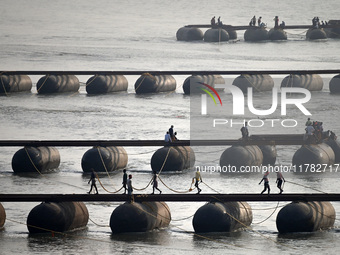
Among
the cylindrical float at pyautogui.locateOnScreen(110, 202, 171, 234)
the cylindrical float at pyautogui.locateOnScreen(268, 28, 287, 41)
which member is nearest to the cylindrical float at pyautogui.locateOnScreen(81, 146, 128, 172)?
the cylindrical float at pyautogui.locateOnScreen(110, 202, 171, 234)

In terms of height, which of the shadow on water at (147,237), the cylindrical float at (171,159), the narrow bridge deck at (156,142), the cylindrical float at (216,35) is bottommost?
the shadow on water at (147,237)

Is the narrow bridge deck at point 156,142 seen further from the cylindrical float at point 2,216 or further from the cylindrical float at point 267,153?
the cylindrical float at point 2,216

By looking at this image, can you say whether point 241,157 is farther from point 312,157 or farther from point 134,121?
point 134,121

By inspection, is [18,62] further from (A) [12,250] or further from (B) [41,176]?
(A) [12,250]

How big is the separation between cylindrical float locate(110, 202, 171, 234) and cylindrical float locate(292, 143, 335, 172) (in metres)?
17.9

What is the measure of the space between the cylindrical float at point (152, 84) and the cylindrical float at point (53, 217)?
4914 cm

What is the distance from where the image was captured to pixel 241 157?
61594mm

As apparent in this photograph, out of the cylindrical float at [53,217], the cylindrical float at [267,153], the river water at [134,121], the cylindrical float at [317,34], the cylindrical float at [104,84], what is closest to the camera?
the river water at [134,121]

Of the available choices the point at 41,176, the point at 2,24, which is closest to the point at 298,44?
the point at 2,24

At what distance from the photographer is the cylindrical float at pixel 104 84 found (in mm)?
95688

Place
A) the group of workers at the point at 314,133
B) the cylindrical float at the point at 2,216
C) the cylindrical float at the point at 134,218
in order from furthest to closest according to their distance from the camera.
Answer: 1. the group of workers at the point at 314,133
2. the cylindrical float at the point at 2,216
3. the cylindrical float at the point at 134,218

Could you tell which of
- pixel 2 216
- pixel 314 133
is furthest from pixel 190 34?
pixel 2 216

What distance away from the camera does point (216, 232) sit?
1834 inches

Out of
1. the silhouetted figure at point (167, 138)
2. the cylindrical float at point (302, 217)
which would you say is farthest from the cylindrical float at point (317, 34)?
the cylindrical float at point (302, 217)
